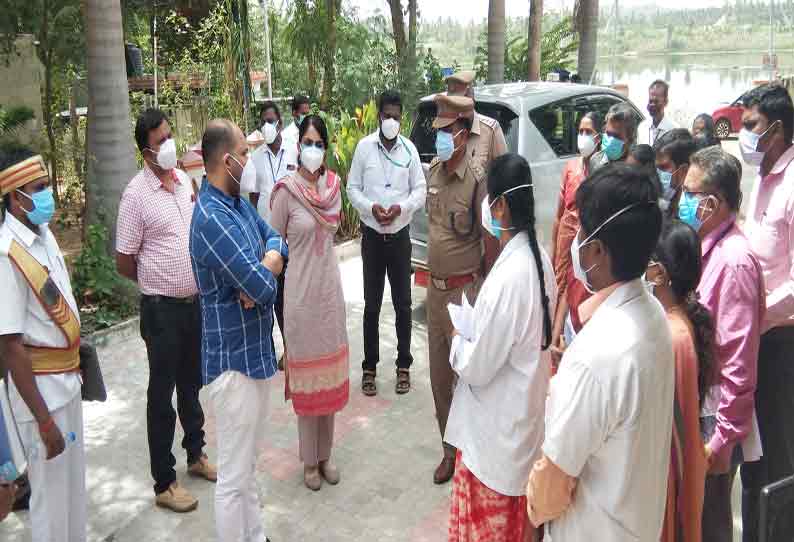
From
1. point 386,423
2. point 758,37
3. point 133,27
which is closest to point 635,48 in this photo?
point 758,37

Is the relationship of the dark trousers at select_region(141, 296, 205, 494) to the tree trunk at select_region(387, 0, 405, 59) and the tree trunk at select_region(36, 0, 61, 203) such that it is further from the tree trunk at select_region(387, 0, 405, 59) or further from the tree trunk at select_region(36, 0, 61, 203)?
the tree trunk at select_region(387, 0, 405, 59)

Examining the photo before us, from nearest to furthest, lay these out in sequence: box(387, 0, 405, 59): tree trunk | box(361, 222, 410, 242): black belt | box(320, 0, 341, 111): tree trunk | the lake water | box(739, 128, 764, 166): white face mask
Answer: box(739, 128, 764, 166): white face mask < box(361, 222, 410, 242): black belt < box(320, 0, 341, 111): tree trunk < box(387, 0, 405, 59): tree trunk < the lake water

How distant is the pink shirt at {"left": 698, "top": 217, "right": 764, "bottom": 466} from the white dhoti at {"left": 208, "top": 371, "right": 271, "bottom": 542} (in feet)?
6.13

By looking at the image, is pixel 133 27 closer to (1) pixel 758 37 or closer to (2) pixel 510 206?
(2) pixel 510 206

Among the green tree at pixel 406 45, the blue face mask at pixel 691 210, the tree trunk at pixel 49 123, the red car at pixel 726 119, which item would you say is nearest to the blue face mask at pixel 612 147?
the blue face mask at pixel 691 210

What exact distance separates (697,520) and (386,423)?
2741 mm

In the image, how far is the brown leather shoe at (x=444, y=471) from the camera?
409 cm

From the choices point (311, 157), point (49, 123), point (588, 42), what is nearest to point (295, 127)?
point (311, 157)

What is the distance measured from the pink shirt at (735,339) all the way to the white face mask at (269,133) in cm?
429

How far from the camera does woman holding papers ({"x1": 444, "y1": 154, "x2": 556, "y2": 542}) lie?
2.60m

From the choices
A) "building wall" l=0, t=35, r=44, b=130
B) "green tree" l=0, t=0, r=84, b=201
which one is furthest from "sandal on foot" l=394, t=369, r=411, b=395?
"building wall" l=0, t=35, r=44, b=130

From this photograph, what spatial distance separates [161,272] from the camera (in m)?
3.67

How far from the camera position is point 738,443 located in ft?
9.41

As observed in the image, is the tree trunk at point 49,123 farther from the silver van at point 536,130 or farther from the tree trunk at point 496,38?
the tree trunk at point 496,38
